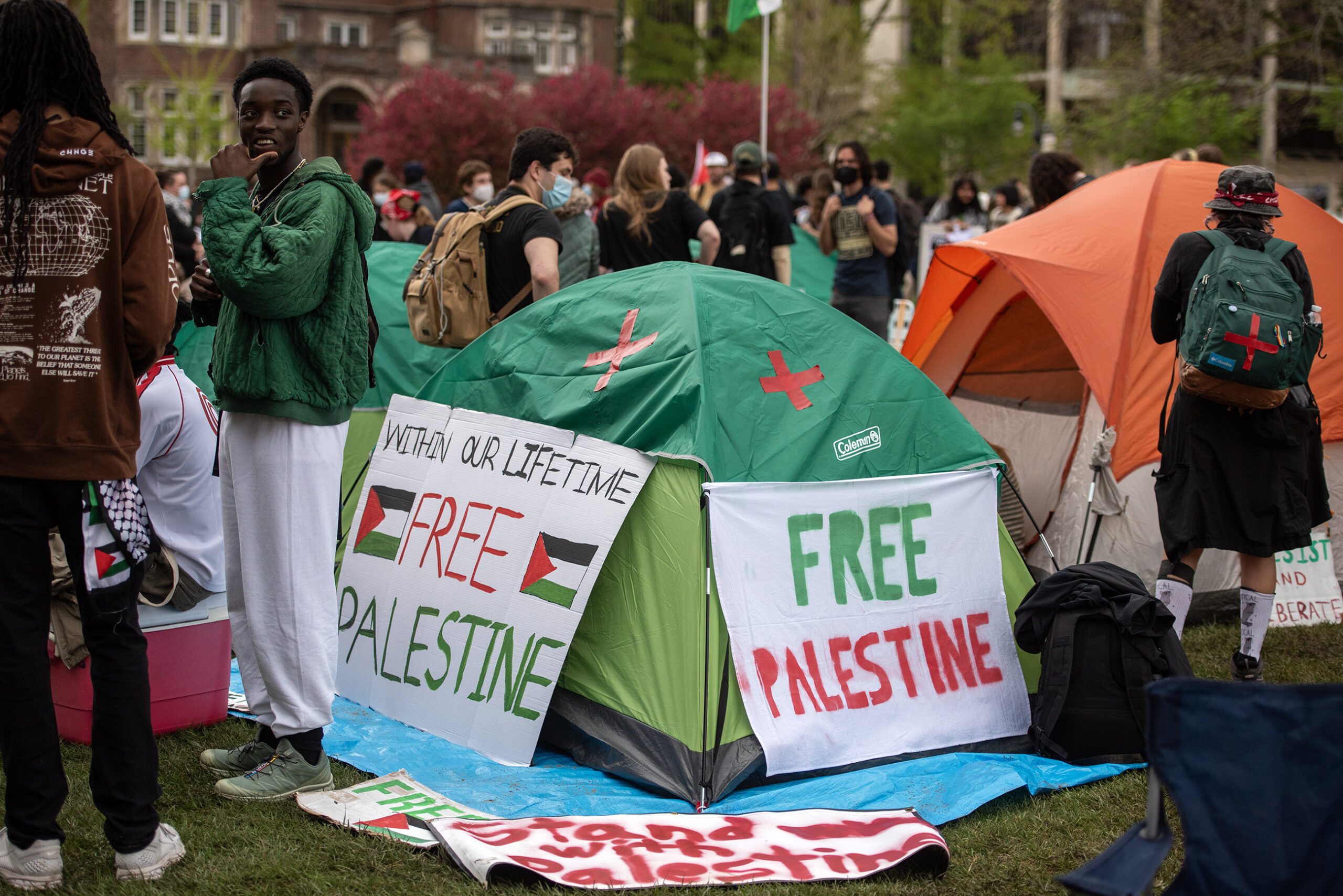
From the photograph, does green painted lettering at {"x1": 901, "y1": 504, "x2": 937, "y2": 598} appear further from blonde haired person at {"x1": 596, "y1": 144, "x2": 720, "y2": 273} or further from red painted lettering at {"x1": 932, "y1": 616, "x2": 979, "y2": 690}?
blonde haired person at {"x1": 596, "y1": 144, "x2": 720, "y2": 273}

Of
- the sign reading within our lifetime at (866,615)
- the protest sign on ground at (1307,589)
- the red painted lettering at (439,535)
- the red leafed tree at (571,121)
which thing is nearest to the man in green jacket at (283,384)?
the red painted lettering at (439,535)

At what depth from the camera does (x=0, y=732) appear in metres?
2.76

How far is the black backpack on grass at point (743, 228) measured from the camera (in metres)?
8.31

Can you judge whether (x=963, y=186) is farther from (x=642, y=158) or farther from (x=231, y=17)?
(x=231, y=17)

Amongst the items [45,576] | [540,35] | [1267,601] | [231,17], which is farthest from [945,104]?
[45,576]

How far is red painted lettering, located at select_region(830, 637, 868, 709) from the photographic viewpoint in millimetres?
3805

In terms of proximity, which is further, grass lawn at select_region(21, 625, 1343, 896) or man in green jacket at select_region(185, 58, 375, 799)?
man in green jacket at select_region(185, 58, 375, 799)

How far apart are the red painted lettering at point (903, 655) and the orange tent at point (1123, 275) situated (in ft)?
5.98

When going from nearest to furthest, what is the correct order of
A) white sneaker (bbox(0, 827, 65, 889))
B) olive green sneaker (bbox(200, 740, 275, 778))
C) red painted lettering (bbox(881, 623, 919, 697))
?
white sneaker (bbox(0, 827, 65, 889)) → olive green sneaker (bbox(200, 740, 275, 778)) → red painted lettering (bbox(881, 623, 919, 697))

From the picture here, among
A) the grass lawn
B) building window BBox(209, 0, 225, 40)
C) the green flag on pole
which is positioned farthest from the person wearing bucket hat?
building window BBox(209, 0, 225, 40)

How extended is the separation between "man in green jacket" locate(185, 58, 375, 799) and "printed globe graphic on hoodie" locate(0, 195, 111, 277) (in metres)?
0.37

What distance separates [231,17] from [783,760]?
40.1 metres

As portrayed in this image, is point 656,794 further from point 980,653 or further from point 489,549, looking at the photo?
point 980,653

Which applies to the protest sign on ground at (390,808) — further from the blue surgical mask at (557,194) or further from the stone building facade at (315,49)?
the stone building facade at (315,49)
